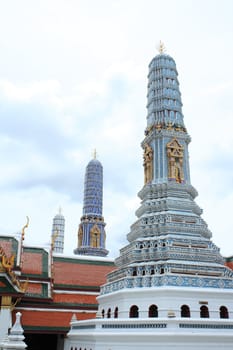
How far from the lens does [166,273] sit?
18.5 m

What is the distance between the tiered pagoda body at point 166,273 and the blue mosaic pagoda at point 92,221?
2620cm

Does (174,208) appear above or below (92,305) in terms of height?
above

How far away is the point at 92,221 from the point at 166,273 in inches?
1298

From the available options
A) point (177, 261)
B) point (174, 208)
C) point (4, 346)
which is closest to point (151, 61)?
point (174, 208)

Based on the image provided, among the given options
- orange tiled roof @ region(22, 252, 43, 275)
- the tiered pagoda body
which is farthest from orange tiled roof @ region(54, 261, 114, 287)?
the tiered pagoda body

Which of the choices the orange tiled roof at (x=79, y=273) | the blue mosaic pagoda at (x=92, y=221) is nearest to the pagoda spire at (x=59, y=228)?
the blue mosaic pagoda at (x=92, y=221)

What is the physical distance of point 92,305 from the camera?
2636 centimetres

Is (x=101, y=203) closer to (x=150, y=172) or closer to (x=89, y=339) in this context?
(x=150, y=172)

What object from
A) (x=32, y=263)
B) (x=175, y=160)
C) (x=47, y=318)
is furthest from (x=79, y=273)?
(x=175, y=160)

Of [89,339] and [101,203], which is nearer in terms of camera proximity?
[89,339]

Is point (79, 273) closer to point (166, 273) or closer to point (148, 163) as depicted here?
point (148, 163)


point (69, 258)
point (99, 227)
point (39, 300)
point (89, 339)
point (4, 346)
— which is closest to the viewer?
point (4, 346)

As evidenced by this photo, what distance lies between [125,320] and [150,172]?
35.8ft

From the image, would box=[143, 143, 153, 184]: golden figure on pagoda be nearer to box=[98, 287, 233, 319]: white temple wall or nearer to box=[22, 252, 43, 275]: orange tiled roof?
box=[98, 287, 233, 319]: white temple wall
